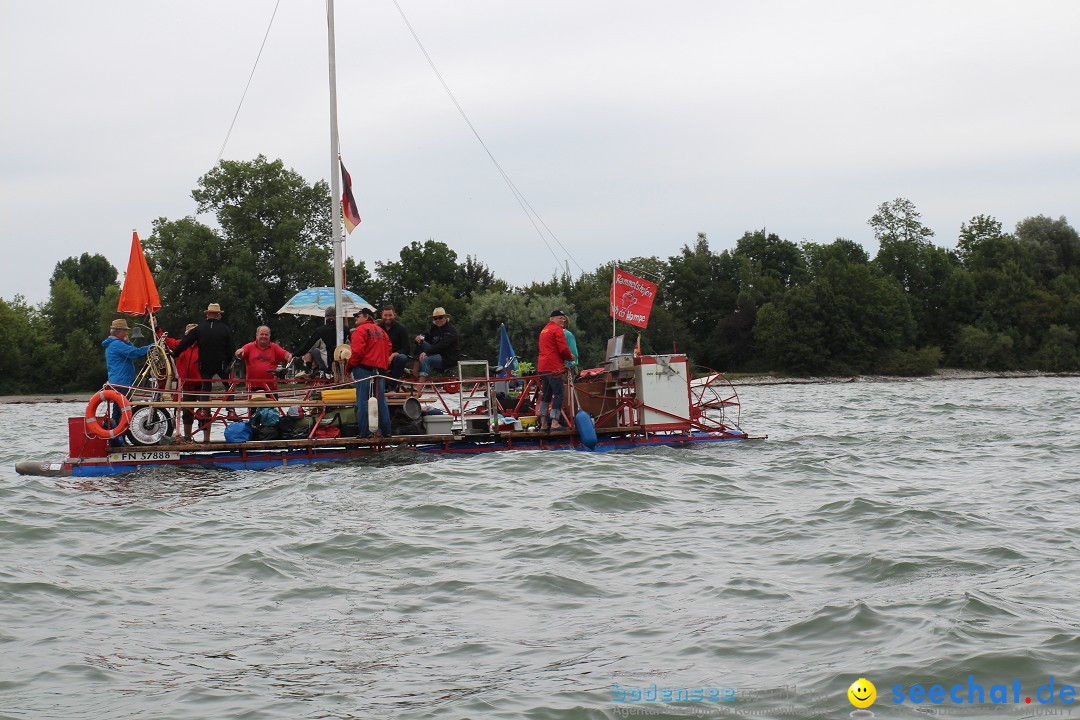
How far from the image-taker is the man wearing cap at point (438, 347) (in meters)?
17.8

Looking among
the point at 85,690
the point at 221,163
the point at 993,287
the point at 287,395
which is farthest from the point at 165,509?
the point at 993,287

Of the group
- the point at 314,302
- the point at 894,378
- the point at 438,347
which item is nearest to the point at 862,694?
the point at 438,347

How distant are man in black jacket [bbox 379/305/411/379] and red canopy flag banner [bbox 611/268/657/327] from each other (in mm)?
3663

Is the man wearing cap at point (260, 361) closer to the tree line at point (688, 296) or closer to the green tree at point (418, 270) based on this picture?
the tree line at point (688, 296)

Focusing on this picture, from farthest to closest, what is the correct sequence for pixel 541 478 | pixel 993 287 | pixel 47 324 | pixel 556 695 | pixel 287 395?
1. pixel 993 287
2. pixel 47 324
3. pixel 287 395
4. pixel 541 478
5. pixel 556 695

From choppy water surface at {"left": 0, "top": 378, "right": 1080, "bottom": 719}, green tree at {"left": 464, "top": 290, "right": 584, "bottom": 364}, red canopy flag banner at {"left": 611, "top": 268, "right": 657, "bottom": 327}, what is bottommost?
choppy water surface at {"left": 0, "top": 378, "right": 1080, "bottom": 719}

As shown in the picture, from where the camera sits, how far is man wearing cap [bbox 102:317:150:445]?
16703 millimetres

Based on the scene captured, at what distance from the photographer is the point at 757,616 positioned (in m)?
7.94

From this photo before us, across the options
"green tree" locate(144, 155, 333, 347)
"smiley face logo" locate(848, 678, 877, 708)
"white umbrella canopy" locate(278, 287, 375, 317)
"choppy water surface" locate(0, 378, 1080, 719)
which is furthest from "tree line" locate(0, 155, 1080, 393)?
"smiley face logo" locate(848, 678, 877, 708)

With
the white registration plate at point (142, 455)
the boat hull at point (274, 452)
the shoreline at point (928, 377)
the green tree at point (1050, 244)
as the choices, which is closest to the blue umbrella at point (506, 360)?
the boat hull at point (274, 452)

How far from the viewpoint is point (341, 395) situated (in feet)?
56.2

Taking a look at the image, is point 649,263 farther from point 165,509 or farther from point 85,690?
point 85,690

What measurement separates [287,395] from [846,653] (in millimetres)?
11951

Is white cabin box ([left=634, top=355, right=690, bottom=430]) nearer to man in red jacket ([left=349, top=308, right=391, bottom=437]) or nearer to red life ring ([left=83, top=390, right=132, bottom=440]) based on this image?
man in red jacket ([left=349, top=308, right=391, bottom=437])
